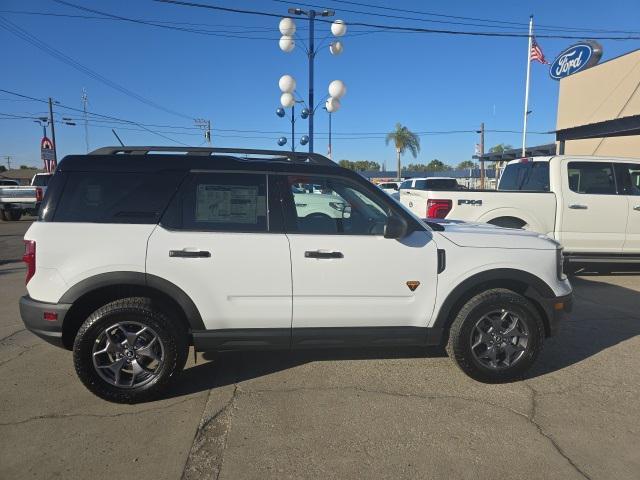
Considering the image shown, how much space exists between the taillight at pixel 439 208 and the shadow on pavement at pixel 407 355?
2.27 metres

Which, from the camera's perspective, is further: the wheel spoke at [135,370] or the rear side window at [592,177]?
the rear side window at [592,177]

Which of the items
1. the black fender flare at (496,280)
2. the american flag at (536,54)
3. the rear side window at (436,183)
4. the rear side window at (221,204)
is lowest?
the black fender flare at (496,280)

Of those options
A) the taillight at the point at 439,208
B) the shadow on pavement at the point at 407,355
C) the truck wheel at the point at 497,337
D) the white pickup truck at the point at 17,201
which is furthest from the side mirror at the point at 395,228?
the white pickup truck at the point at 17,201

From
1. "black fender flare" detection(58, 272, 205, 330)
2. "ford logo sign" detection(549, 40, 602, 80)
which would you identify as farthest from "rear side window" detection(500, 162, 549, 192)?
"ford logo sign" detection(549, 40, 602, 80)

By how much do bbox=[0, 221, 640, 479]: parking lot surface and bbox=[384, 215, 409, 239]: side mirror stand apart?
1.26 metres

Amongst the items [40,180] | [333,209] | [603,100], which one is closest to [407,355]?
[333,209]

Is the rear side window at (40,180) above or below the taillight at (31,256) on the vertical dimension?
above

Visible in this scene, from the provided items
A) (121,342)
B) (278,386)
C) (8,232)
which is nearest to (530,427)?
(278,386)

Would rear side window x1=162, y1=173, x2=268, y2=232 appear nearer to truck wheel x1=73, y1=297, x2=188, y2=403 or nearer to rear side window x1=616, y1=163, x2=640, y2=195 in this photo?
truck wheel x1=73, y1=297, x2=188, y2=403

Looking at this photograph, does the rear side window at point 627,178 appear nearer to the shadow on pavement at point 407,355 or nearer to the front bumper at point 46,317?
the shadow on pavement at point 407,355

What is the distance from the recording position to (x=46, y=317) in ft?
10.8

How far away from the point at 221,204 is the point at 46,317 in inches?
59.2

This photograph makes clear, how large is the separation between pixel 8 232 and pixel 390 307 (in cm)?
1680

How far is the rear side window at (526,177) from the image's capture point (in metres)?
7.72
